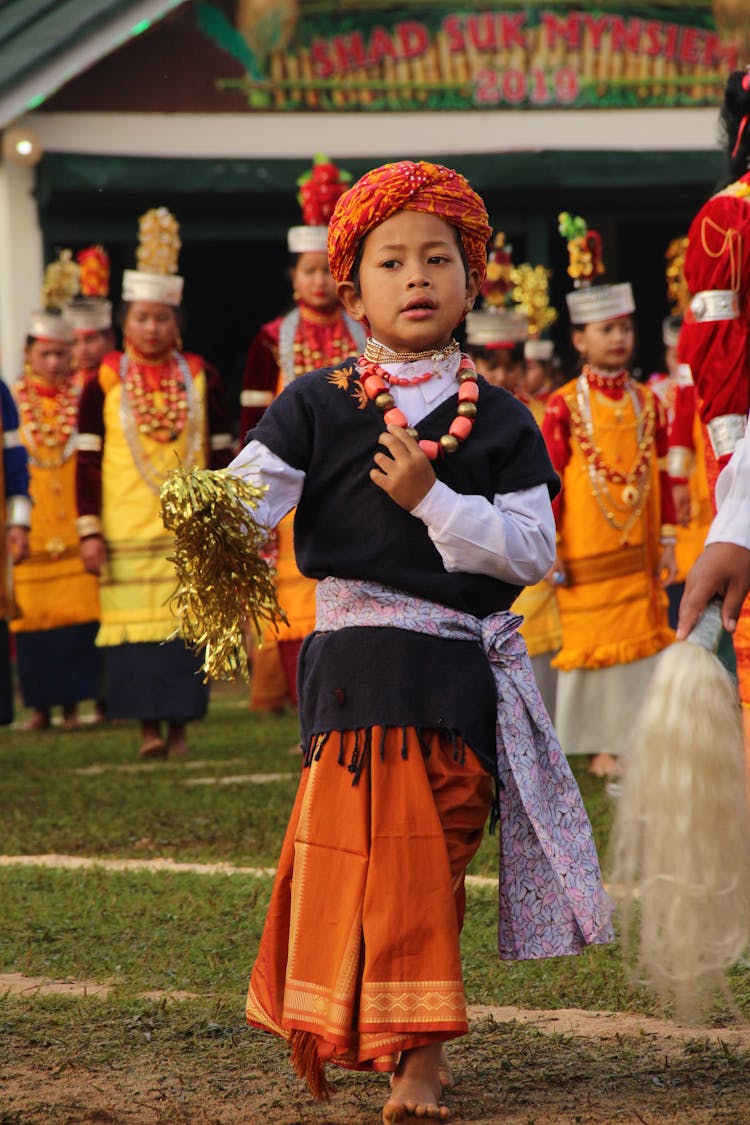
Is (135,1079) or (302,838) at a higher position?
(302,838)

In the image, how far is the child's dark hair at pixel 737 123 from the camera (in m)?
5.28

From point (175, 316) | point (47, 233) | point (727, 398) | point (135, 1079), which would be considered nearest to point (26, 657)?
point (175, 316)

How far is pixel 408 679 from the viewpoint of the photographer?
11.9ft

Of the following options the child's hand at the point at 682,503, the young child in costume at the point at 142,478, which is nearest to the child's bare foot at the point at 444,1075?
the child's hand at the point at 682,503

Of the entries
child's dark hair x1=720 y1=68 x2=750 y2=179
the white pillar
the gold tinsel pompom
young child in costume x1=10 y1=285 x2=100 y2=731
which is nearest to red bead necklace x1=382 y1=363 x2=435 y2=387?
the gold tinsel pompom

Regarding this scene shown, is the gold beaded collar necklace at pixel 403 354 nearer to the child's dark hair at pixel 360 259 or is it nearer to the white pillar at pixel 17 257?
the child's dark hair at pixel 360 259

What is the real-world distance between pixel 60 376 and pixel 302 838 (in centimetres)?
783

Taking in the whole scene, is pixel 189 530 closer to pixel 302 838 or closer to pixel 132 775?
pixel 302 838

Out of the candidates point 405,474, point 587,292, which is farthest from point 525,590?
point 405,474

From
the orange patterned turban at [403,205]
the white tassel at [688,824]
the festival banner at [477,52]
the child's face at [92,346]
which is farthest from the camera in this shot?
the festival banner at [477,52]

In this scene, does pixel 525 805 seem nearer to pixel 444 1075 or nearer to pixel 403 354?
pixel 444 1075

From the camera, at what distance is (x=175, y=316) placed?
30.2ft

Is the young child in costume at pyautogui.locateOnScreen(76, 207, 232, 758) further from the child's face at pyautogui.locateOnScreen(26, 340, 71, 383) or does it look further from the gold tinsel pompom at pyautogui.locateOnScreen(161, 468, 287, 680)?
the gold tinsel pompom at pyautogui.locateOnScreen(161, 468, 287, 680)

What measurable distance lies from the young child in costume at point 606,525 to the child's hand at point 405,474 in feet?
15.9
